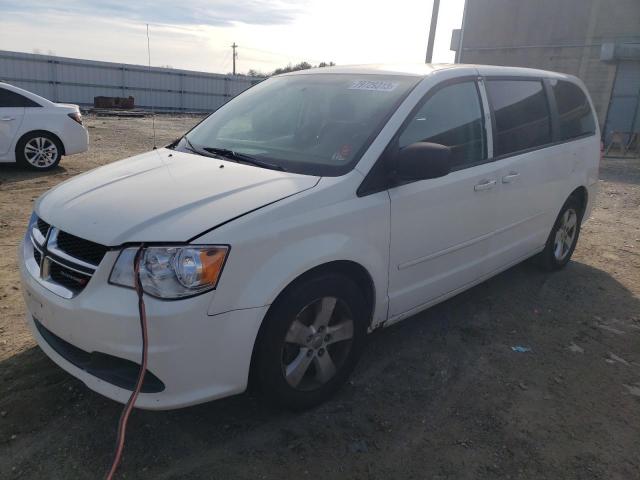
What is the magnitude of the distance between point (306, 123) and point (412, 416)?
183 centimetres

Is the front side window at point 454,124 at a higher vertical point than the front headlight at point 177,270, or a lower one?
higher

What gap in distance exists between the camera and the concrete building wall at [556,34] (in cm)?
1914

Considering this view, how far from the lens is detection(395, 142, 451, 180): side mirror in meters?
2.77

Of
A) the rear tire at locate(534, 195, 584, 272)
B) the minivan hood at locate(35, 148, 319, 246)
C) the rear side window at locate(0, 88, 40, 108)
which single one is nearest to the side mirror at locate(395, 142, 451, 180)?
the minivan hood at locate(35, 148, 319, 246)

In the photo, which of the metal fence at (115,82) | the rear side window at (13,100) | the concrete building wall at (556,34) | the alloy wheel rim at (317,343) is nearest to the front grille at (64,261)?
the alloy wheel rim at (317,343)

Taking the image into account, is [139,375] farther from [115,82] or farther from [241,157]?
[115,82]

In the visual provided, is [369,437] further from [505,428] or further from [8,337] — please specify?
[8,337]

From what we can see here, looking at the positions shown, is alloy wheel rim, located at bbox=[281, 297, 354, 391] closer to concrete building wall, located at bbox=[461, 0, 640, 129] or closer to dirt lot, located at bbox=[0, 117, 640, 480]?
dirt lot, located at bbox=[0, 117, 640, 480]

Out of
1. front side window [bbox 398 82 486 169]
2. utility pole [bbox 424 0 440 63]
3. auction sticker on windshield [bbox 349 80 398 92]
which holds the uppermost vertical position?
utility pole [bbox 424 0 440 63]

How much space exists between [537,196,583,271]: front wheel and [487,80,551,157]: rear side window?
2.87 feet

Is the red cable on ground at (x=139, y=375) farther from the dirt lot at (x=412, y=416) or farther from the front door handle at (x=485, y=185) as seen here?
the front door handle at (x=485, y=185)

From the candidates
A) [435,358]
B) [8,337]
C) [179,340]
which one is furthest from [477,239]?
[8,337]

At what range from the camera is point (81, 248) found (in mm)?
2385

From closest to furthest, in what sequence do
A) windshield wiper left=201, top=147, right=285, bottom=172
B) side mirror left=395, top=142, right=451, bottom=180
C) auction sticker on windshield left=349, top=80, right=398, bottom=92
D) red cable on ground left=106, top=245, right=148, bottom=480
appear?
red cable on ground left=106, top=245, right=148, bottom=480, side mirror left=395, top=142, right=451, bottom=180, windshield wiper left=201, top=147, right=285, bottom=172, auction sticker on windshield left=349, top=80, right=398, bottom=92
